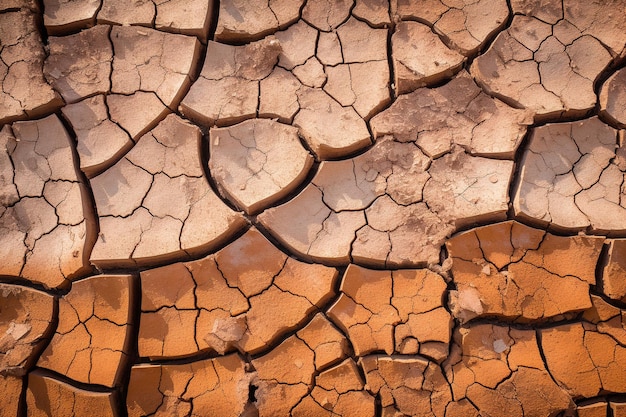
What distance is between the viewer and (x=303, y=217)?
1.81 metres

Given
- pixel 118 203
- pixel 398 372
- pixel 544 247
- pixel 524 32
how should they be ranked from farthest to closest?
pixel 524 32, pixel 118 203, pixel 544 247, pixel 398 372

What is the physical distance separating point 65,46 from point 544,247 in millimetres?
2679

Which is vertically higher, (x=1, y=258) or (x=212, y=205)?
(x=212, y=205)

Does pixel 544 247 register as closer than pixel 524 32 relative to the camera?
Yes

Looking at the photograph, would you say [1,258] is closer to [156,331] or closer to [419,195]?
[156,331]

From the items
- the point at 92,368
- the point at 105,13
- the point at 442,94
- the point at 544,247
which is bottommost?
the point at 92,368

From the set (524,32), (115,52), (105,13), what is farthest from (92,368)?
(524,32)

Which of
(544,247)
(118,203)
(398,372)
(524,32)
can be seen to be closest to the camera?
(398,372)

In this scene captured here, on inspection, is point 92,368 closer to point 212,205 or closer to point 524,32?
point 212,205

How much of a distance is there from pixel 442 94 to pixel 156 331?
1.82 m

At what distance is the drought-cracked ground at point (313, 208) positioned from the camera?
1.61 meters

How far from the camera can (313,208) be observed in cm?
182

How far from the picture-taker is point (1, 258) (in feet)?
5.89

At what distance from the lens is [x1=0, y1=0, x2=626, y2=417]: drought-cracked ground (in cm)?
161
